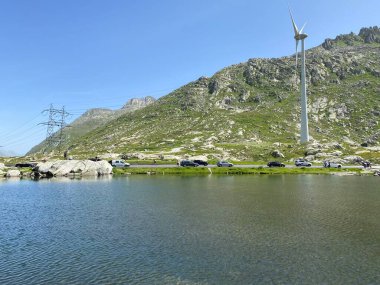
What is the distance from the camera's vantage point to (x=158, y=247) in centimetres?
3691

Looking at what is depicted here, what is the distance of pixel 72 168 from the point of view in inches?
4948

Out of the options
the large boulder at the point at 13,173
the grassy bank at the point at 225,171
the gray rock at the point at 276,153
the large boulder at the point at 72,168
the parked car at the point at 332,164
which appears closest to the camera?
the large boulder at the point at 13,173

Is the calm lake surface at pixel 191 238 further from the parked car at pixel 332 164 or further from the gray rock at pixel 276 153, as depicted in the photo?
the gray rock at pixel 276 153

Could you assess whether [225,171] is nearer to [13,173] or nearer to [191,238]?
[13,173]

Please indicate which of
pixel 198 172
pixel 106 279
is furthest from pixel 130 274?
pixel 198 172

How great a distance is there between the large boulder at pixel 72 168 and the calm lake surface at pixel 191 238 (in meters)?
48.5

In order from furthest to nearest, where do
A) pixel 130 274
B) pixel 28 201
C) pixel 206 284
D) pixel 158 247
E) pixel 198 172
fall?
1. pixel 198 172
2. pixel 28 201
3. pixel 158 247
4. pixel 130 274
5. pixel 206 284

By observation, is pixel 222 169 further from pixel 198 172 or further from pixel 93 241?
pixel 93 241

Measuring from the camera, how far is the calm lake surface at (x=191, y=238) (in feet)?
96.8

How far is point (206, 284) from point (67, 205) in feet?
143

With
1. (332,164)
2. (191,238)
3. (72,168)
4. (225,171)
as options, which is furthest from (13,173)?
(332,164)

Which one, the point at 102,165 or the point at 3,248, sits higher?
the point at 102,165

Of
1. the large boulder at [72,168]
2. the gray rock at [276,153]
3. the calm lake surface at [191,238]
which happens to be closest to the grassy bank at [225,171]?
the large boulder at [72,168]

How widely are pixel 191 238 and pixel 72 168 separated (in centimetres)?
9597
